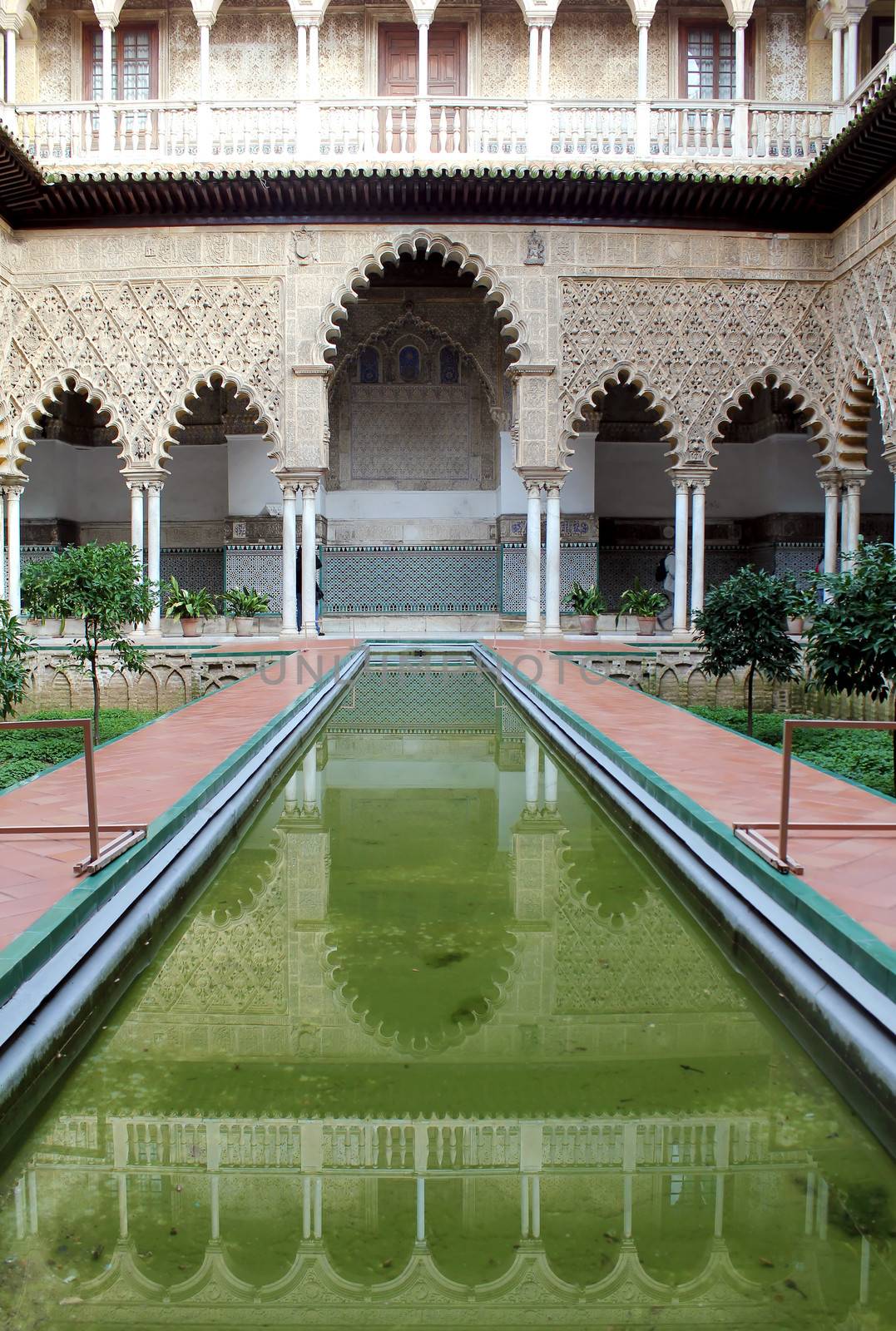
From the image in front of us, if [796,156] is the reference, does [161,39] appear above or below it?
above

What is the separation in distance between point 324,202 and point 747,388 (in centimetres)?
518

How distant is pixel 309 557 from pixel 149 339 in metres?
3.03

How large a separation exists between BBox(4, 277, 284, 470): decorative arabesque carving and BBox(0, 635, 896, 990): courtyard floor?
581 centimetres

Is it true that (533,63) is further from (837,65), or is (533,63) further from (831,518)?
(831,518)

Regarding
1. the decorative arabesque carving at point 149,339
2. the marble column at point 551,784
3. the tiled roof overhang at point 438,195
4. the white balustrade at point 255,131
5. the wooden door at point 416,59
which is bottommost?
the marble column at point 551,784

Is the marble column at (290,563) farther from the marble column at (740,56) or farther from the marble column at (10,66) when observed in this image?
the marble column at (740,56)

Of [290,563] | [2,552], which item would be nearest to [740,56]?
[290,563]

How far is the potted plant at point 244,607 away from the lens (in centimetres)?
1344

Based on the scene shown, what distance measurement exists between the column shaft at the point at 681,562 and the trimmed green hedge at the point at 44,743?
243 inches

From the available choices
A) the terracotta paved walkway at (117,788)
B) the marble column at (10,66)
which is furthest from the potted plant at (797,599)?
the marble column at (10,66)

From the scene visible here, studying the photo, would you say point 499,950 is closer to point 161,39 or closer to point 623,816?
point 623,816

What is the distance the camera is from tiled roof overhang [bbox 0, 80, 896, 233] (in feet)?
36.5

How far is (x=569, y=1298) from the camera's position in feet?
4.77

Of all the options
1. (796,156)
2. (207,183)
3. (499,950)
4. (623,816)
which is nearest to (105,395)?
(207,183)
